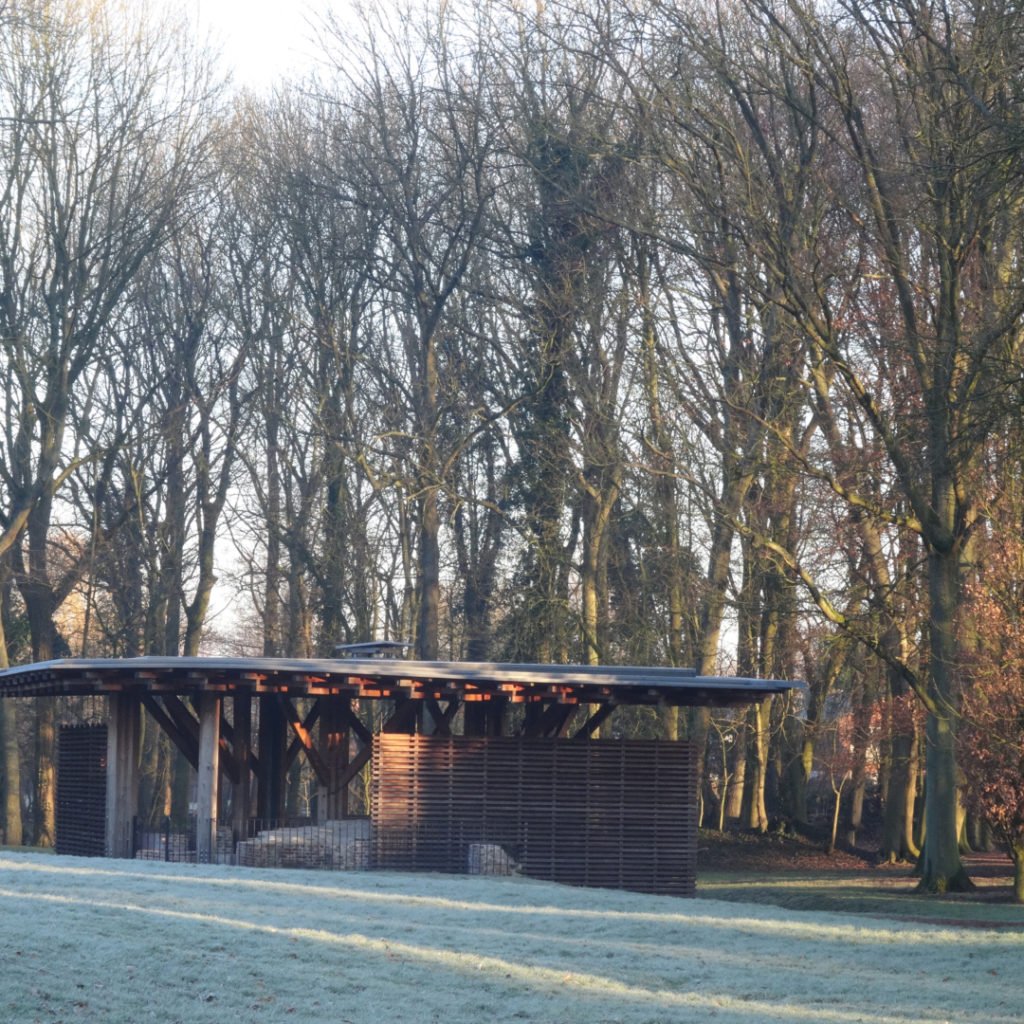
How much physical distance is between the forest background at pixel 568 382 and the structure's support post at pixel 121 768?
370 inches

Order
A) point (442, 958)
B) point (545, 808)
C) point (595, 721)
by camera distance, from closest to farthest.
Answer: point (442, 958), point (545, 808), point (595, 721)

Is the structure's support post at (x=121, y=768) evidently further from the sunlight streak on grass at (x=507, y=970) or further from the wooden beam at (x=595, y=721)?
the sunlight streak on grass at (x=507, y=970)

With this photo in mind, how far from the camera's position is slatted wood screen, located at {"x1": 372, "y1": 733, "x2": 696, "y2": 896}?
20609 mm

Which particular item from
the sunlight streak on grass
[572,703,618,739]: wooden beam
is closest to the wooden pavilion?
[572,703,618,739]: wooden beam

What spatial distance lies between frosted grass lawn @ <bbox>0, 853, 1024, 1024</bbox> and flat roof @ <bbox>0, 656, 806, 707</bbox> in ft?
13.7

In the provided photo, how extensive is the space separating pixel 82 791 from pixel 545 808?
737cm

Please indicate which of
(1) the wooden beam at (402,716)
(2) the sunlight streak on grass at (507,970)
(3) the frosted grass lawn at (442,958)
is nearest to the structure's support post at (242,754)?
(1) the wooden beam at (402,716)

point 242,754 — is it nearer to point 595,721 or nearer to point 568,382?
point 595,721

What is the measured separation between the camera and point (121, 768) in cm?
2097

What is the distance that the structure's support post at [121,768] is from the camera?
20.7 metres

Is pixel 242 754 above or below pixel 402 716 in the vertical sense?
below

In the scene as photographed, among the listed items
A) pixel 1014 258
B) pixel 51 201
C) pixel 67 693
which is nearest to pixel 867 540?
pixel 1014 258

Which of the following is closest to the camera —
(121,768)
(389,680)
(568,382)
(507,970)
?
(507,970)

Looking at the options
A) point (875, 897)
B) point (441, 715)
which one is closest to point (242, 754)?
point (441, 715)
